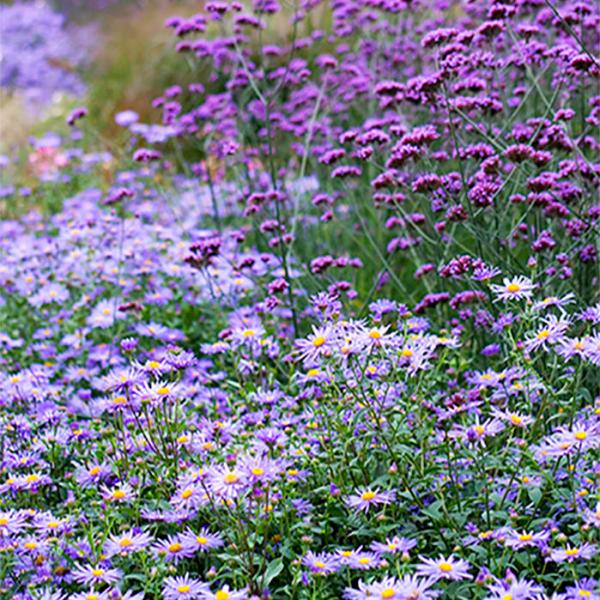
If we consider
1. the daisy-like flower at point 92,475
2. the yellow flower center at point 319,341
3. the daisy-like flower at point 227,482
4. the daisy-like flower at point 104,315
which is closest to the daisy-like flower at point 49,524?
the daisy-like flower at point 92,475

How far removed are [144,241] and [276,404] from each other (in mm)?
1594

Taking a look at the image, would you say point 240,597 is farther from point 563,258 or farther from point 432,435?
point 563,258

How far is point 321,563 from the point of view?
1.73 meters

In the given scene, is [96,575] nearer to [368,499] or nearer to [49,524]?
[49,524]

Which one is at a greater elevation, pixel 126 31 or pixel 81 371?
pixel 81 371

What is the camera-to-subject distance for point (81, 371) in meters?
3.14

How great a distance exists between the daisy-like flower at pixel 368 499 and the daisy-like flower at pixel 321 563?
124 millimetres

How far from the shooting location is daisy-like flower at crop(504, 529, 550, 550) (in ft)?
5.65

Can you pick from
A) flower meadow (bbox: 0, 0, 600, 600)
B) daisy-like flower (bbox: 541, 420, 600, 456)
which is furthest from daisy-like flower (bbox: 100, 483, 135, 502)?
daisy-like flower (bbox: 541, 420, 600, 456)

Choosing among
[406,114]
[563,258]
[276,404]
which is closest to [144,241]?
[406,114]

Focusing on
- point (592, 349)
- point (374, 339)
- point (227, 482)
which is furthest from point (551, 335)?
point (227, 482)

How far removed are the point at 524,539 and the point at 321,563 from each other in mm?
367

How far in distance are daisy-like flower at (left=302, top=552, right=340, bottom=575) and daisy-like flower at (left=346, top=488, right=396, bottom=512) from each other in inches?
4.9

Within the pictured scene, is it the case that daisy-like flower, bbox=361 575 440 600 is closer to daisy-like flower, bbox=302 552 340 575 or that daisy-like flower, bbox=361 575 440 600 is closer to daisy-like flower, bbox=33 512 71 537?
daisy-like flower, bbox=302 552 340 575
